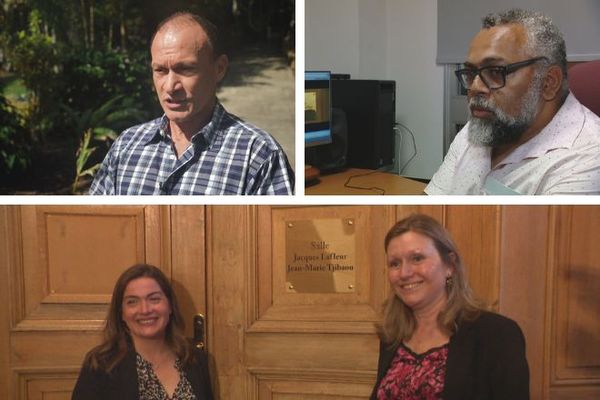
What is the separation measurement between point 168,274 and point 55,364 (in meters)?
0.35

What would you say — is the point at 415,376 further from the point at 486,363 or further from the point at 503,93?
the point at 503,93

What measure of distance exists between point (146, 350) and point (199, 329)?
13cm

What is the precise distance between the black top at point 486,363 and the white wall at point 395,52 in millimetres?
372

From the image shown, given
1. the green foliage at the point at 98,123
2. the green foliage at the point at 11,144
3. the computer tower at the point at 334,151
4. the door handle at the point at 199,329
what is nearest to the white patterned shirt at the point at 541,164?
the computer tower at the point at 334,151

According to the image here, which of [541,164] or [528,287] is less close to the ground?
[541,164]

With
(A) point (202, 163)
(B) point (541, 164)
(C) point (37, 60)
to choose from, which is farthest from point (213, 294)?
(B) point (541, 164)

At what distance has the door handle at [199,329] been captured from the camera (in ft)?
5.22

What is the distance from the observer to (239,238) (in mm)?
1594

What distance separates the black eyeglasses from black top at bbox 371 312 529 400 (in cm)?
52

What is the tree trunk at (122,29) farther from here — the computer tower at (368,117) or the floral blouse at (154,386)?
the floral blouse at (154,386)

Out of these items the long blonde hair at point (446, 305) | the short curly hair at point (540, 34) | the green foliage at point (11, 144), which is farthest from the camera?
the green foliage at point (11, 144)

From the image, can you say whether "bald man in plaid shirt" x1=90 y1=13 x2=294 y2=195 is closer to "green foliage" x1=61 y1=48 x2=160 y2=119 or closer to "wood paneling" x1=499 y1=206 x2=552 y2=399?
"green foliage" x1=61 y1=48 x2=160 y2=119

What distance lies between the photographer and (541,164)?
1435 millimetres

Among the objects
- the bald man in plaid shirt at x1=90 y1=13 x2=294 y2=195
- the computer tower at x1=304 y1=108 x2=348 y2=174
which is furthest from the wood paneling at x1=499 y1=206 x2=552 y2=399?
the bald man in plaid shirt at x1=90 y1=13 x2=294 y2=195
